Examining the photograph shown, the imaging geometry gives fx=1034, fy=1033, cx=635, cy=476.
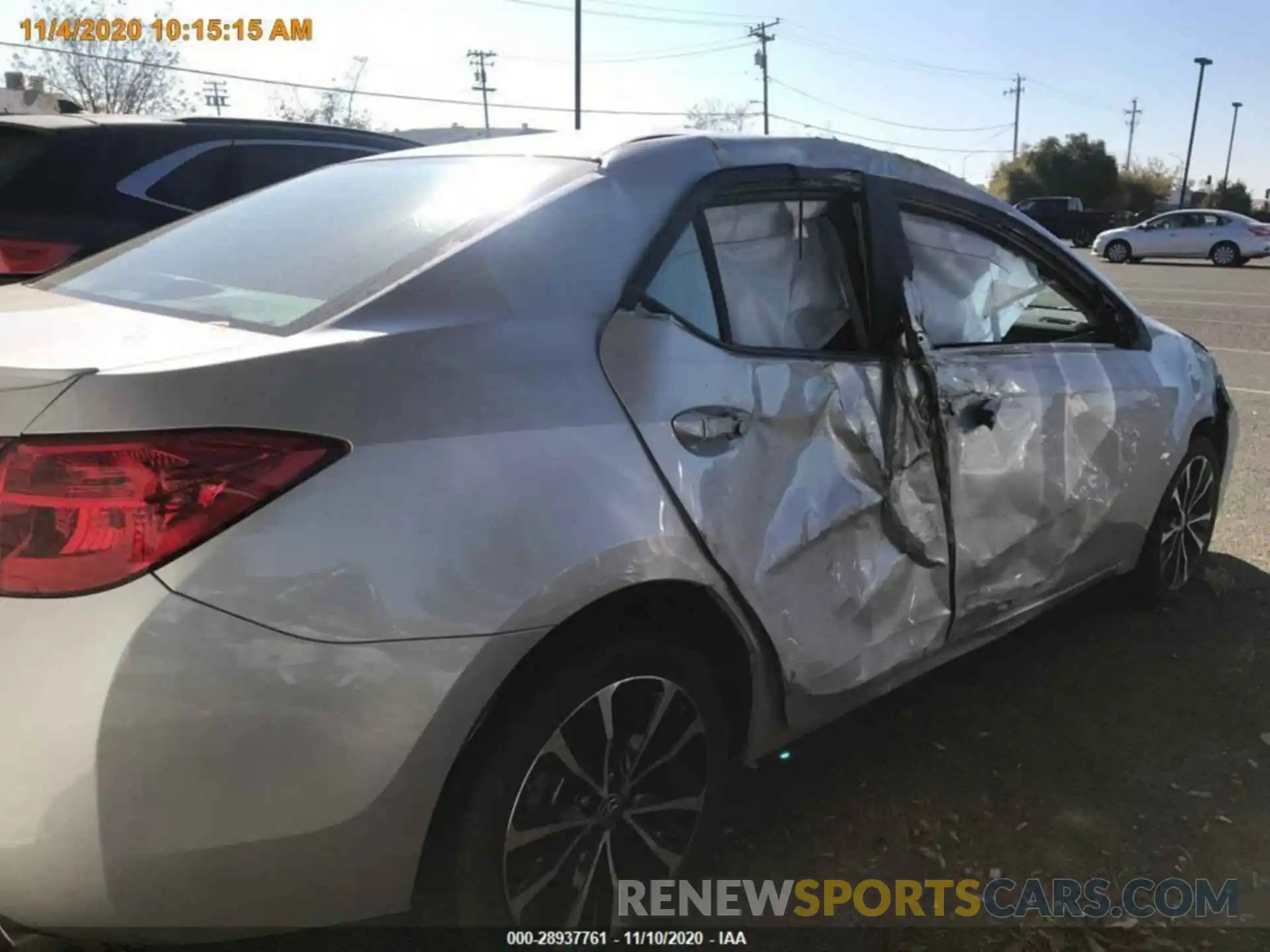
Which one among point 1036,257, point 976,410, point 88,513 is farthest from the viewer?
point 1036,257

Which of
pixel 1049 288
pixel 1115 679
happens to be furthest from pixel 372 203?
pixel 1115 679

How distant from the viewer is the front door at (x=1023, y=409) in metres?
2.80

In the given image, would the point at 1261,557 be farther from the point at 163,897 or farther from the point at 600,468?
the point at 163,897

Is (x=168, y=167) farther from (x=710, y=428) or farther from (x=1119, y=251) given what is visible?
(x=1119, y=251)

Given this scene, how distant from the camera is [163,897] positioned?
1.57 meters

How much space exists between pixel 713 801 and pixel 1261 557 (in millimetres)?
3587

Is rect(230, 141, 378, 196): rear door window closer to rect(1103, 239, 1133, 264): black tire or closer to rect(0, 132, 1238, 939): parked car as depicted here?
rect(0, 132, 1238, 939): parked car

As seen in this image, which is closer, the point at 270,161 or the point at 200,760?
the point at 200,760

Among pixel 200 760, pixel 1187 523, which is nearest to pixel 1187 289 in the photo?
pixel 1187 523

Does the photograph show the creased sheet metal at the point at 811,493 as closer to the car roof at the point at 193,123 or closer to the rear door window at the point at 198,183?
the car roof at the point at 193,123

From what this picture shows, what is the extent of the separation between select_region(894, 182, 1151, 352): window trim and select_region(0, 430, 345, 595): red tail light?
6.25 ft

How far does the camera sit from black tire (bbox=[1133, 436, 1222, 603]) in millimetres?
3908

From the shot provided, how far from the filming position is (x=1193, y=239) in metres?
27.8

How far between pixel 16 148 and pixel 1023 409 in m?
4.08
